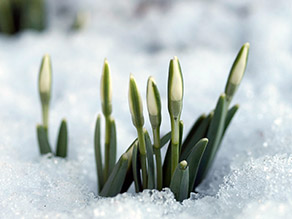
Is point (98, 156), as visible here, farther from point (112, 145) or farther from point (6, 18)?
point (6, 18)

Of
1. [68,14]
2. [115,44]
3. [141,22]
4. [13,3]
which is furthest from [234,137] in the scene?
[68,14]

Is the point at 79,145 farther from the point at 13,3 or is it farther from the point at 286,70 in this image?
the point at 13,3

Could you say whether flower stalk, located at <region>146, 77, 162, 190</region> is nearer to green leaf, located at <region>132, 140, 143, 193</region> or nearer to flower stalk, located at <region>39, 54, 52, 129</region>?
green leaf, located at <region>132, 140, 143, 193</region>

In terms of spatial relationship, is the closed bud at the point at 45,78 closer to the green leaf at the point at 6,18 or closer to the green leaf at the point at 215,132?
the green leaf at the point at 215,132

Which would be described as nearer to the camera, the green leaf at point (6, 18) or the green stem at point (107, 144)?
the green stem at point (107, 144)

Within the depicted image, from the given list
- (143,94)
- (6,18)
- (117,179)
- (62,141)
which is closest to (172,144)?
(117,179)

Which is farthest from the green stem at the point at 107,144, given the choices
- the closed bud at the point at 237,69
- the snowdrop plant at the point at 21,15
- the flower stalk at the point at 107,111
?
the snowdrop plant at the point at 21,15
